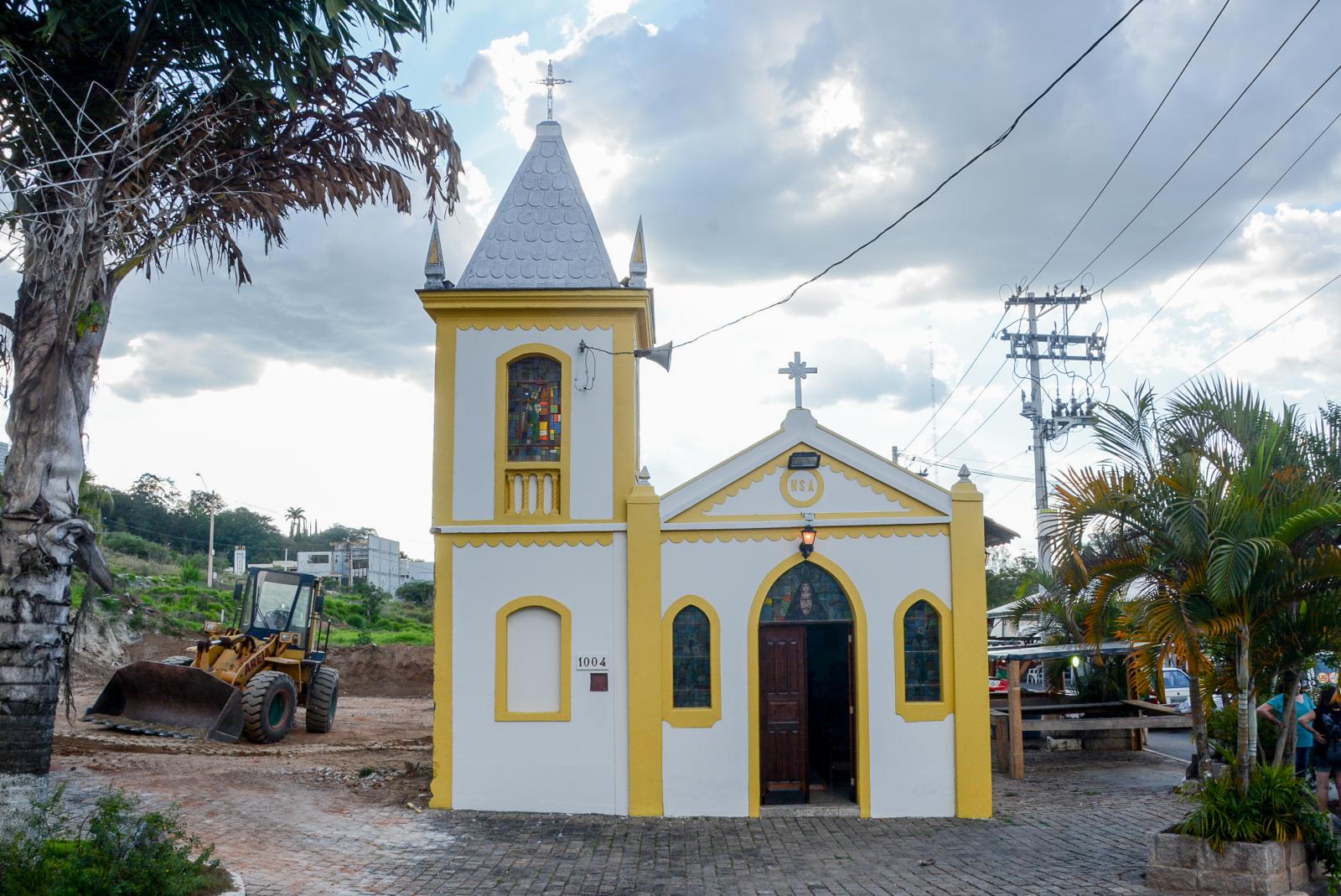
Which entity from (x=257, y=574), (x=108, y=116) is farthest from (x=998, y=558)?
(x=108, y=116)

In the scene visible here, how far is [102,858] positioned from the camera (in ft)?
23.6

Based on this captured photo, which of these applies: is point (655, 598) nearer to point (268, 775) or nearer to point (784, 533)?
point (784, 533)

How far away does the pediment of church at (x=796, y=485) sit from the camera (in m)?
13.2

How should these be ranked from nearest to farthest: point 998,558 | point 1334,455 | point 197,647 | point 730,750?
1. point 1334,455
2. point 730,750
3. point 197,647
4. point 998,558

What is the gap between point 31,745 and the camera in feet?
27.5

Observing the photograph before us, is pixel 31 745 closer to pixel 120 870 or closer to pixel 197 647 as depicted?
pixel 120 870

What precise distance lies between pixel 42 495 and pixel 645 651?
676 cm

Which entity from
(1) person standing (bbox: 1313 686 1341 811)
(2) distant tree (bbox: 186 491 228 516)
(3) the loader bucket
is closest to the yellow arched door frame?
(1) person standing (bbox: 1313 686 1341 811)

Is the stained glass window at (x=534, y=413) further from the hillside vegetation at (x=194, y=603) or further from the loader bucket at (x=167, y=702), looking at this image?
the hillside vegetation at (x=194, y=603)

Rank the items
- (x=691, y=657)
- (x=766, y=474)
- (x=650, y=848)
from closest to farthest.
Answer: (x=650, y=848) < (x=691, y=657) < (x=766, y=474)

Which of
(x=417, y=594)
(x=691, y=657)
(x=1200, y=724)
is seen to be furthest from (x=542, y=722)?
(x=417, y=594)

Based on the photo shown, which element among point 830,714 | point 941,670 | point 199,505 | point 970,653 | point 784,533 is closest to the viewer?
point 970,653

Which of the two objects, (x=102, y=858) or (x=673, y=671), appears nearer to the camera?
(x=102, y=858)

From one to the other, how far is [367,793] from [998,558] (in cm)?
4504
